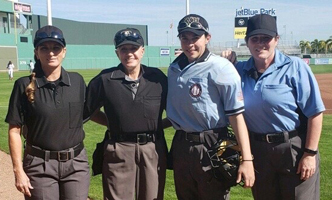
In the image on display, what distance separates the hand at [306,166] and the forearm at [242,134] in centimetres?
46

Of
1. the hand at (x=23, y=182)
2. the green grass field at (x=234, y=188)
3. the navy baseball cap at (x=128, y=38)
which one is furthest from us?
the green grass field at (x=234, y=188)

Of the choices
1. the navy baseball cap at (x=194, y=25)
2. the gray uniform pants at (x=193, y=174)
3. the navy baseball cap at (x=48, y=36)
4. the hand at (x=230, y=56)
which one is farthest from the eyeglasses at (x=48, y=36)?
the hand at (x=230, y=56)

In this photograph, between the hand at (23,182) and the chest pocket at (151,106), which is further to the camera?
the chest pocket at (151,106)

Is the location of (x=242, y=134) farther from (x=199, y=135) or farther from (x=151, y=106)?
(x=151, y=106)

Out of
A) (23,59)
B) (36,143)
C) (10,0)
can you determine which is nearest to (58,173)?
(36,143)

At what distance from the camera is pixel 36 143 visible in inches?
134

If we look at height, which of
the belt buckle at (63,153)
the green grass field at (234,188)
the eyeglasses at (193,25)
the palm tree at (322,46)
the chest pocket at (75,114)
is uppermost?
the palm tree at (322,46)

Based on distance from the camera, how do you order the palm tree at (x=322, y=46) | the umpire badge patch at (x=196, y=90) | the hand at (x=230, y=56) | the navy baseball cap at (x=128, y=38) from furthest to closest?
the palm tree at (x=322, y=46), the hand at (x=230, y=56), the navy baseball cap at (x=128, y=38), the umpire badge patch at (x=196, y=90)

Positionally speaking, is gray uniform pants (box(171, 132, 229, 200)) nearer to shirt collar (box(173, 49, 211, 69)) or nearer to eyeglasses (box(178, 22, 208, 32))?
shirt collar (box(173, 49, 211, 69))

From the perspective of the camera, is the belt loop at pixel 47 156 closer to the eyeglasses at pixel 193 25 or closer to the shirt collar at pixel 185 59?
the shirt collar at pixel 185 59

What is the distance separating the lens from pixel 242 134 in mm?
3340

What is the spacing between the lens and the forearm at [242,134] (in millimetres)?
3340

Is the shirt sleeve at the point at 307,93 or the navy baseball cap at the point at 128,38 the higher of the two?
the navy baseball cap at the point at 128,38

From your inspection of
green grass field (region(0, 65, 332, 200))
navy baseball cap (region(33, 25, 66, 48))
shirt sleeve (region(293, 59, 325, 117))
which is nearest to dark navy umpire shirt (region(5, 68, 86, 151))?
navy baseball cap (region(33, 25, 66, 48))
